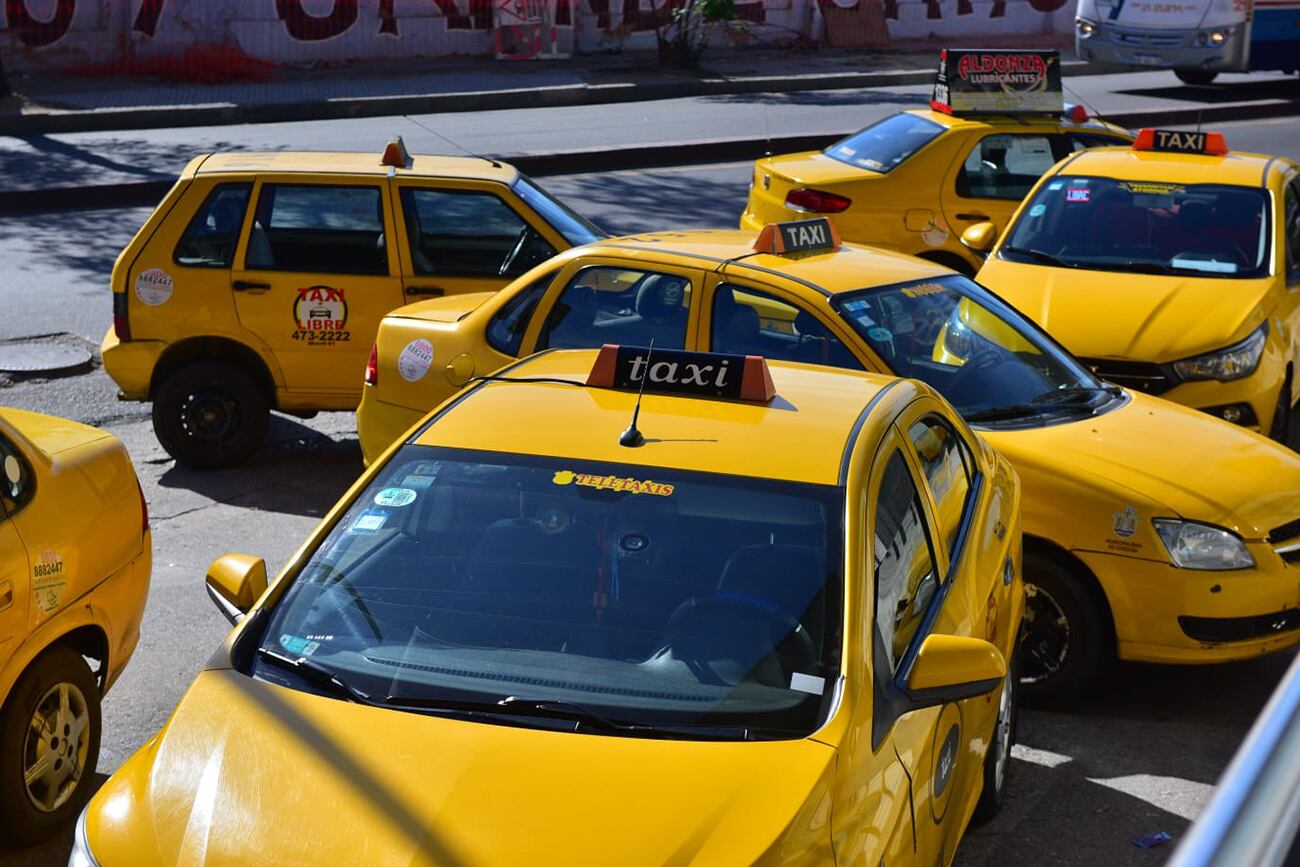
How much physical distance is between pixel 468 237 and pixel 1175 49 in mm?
19973

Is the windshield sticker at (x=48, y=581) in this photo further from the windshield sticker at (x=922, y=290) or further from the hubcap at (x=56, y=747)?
the windshield sticker at (x=922, y=290)

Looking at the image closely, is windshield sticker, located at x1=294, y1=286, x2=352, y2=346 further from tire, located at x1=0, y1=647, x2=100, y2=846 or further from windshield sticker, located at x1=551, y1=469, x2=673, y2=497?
windshield sticker, located at x1=551, y1=469, x2=673, y2=497

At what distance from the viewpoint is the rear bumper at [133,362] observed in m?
9.29

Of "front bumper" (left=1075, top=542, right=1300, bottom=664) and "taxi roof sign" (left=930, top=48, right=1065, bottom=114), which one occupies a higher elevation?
"taxi roof sign" (left=930, top=48, right=1065, bottom=114)

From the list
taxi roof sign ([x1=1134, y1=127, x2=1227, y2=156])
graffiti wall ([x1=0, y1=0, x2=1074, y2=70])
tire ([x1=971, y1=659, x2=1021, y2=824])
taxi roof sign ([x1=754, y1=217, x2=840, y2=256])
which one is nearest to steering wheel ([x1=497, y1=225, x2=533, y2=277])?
taxi roof sign ([x1=754, y1=217, x2=840, y2=256])

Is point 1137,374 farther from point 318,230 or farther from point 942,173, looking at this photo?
point 318,230

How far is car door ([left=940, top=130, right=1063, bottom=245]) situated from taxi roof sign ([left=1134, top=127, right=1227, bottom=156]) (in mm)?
1811

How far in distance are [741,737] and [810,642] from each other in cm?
34

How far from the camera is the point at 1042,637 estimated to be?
6363mm

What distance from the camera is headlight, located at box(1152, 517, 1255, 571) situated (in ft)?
20.0

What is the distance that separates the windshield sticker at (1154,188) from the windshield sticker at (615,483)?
6.66 metres

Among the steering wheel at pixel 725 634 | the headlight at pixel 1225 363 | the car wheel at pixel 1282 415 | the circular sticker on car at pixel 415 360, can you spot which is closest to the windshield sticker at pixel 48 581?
A: the steering wheel at pixel 725 634

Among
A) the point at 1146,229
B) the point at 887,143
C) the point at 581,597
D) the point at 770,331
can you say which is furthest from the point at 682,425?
the point at 887,143

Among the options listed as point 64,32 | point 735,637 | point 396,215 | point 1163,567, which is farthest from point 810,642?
point 64,32
